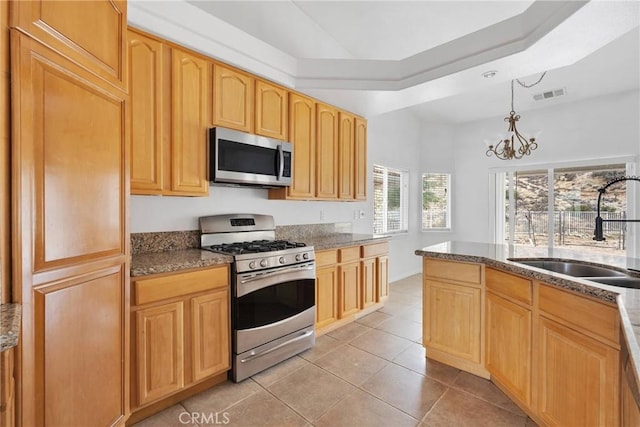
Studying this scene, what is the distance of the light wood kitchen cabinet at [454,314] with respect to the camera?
7.33 ft

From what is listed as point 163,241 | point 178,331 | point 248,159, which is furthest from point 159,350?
point 248,159

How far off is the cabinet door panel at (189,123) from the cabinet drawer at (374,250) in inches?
73.3

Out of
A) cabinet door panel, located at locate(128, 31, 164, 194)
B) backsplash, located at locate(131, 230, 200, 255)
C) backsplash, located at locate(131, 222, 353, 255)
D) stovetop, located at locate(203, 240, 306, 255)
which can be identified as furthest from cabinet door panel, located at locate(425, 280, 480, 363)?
cabinet door panel, located at locate(128, 31, 164, 194)

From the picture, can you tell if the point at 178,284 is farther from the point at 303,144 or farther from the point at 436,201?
the point at 436,201

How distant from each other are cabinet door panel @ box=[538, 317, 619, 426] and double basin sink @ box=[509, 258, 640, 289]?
1.35 ft

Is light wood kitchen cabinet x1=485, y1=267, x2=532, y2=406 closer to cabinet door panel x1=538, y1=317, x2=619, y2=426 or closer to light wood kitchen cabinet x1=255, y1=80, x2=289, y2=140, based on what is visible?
cabinet door panel x1=538, y1=317, x2=619, y2=426

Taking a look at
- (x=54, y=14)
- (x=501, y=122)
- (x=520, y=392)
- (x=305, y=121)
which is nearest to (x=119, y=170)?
(x=54, y=14)

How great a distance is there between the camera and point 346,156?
3621mm

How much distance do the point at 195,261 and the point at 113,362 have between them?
682 millimetres

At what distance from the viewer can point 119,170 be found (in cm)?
147

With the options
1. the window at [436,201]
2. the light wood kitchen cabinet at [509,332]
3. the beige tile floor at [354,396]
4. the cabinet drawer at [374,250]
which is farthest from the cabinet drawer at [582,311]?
the window at [436,201]

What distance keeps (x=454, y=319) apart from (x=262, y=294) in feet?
4.99

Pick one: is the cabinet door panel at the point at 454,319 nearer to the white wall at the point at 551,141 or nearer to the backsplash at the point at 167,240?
the backsplash at the point at 167,240

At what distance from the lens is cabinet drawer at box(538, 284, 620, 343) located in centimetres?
130
